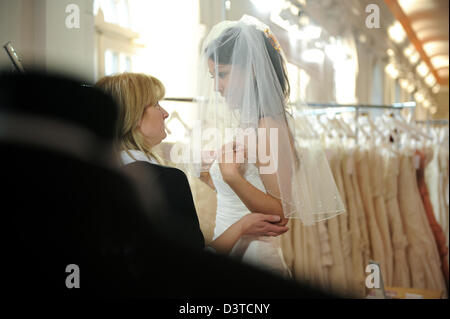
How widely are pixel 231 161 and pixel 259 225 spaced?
0.12 m

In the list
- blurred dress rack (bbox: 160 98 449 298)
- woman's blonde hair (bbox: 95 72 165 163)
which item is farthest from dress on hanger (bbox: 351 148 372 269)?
woman's blonde hair (bbox: 95 72 165 163)

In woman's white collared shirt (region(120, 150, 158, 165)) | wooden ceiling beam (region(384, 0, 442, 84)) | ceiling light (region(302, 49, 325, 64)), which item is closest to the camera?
woman's white collared shirt (region(120, 150, 158, 165))

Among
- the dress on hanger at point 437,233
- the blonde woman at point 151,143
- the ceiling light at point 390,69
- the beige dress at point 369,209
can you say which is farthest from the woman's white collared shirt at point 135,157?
the dress on hanger at point 437,233

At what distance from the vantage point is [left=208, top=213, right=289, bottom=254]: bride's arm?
2.32 ft

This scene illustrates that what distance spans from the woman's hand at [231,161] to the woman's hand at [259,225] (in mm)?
71

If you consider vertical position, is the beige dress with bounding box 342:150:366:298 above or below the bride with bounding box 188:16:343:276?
below

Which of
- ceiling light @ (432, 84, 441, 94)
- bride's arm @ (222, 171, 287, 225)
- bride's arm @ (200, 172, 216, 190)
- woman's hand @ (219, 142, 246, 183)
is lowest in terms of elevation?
bride's arm @ (222, 171, 287, 225)

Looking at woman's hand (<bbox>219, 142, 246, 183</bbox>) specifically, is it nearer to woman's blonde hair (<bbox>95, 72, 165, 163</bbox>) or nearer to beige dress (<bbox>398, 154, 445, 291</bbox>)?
woman's blonde hair (<bbox>95, 72, 165, 163</bbox>)

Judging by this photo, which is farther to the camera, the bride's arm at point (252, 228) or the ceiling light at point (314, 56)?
the ceiling light at point (314, 56)

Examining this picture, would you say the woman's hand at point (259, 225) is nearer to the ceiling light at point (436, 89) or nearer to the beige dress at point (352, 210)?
the beige dress at point (352, 210)

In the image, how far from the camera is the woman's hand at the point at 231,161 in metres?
0.70

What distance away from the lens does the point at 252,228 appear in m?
0.72

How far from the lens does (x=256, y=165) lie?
70 centimetres
